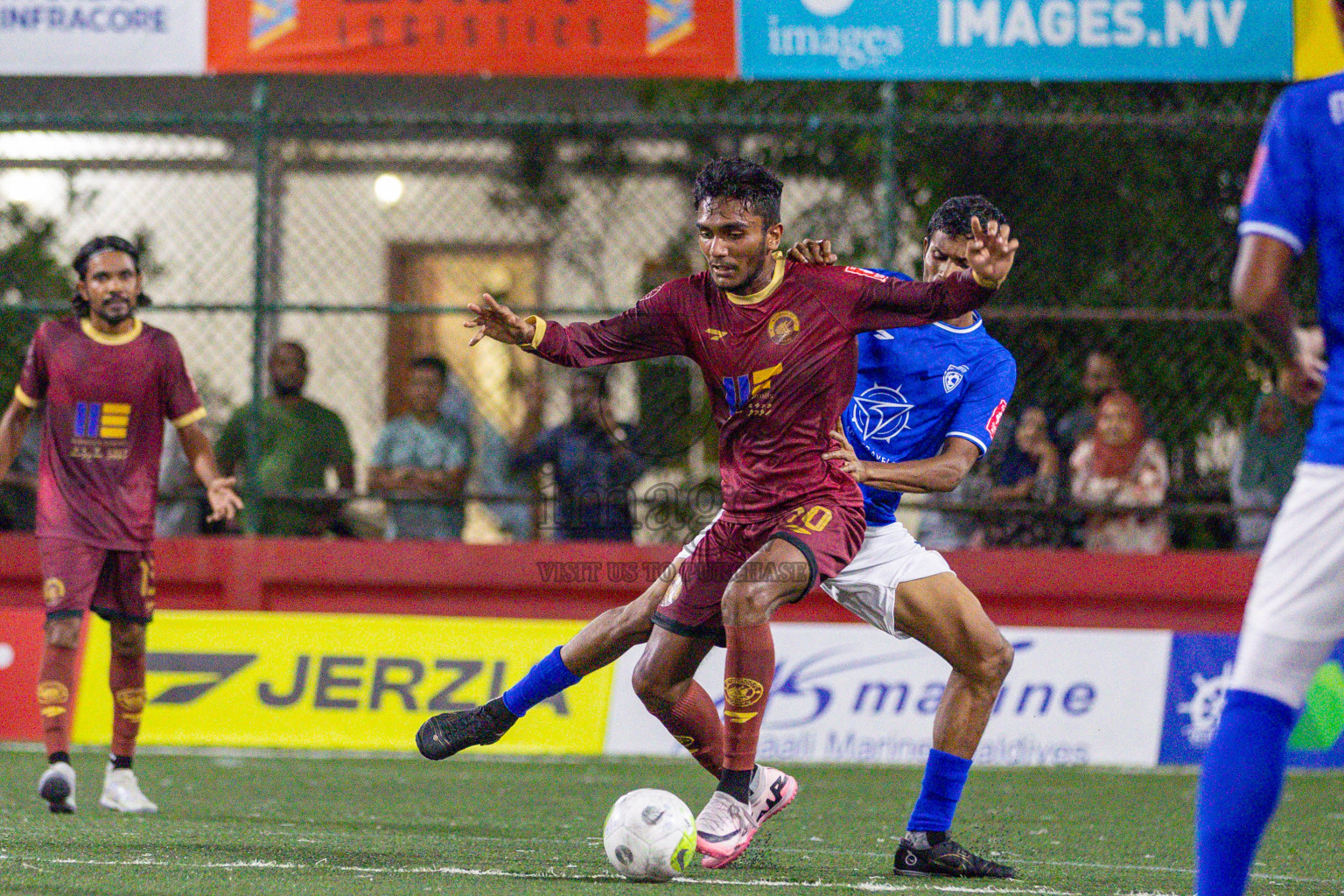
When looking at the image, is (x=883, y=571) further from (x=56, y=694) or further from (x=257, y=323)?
(x=257, y=323)

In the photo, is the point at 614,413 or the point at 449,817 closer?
the point at 449,817

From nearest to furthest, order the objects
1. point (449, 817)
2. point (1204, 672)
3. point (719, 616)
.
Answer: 1. point (719, 616)
2. point (449, 817)
3. point (1204, 672)

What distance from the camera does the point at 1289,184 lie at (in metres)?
3.21

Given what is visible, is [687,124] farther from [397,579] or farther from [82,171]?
[82,171]

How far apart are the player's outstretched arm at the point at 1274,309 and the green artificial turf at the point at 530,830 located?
1.93m

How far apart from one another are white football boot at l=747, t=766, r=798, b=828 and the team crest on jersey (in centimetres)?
136

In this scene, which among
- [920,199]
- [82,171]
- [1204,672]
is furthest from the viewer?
[82,171]

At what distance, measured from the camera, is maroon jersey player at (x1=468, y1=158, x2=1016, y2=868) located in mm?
4949

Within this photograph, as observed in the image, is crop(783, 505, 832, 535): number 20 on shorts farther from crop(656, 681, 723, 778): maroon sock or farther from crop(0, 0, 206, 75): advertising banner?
crop(0, 0, 206, 75): advertising banner

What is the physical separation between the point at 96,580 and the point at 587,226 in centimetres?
619

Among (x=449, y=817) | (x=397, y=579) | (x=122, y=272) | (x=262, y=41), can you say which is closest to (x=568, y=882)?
(x=449, y=817)

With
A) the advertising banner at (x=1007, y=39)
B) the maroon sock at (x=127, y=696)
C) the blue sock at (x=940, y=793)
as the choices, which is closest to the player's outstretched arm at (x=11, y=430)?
the maroon sock at (x=127, y=696)

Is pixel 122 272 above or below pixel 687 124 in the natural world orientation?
below

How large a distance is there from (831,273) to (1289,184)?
6.79ft
